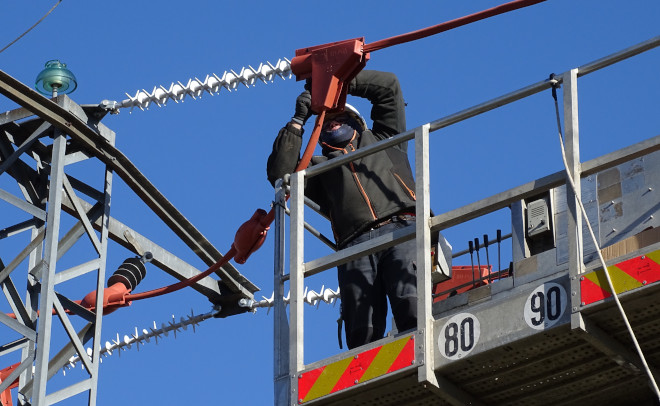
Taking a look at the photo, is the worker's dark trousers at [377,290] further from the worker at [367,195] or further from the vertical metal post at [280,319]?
the vertical metal post at [280,319]

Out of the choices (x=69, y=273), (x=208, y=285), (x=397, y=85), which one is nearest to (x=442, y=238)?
(x=397, y=85)

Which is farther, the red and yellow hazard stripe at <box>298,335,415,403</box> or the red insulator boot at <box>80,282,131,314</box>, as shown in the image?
the red insulator boot at <box>80,282,131,314</box>

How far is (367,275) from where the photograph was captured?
10.2 metres

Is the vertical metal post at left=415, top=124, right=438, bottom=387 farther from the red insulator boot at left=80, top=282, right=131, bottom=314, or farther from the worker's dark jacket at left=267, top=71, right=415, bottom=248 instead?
the red insulator boot at left=80, top=282, right=131, bottom=314

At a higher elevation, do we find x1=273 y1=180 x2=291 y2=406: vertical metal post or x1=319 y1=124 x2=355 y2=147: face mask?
x1=319 y1=124 x2=355 y2=147: face mask

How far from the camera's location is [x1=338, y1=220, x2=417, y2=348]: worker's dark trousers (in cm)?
1000

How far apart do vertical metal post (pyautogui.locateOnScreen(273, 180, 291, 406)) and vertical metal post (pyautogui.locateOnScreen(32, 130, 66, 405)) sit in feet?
9.11

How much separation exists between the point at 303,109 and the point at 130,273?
3.65m

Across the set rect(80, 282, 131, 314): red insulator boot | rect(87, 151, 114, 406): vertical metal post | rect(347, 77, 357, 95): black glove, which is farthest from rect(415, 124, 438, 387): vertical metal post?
rect(80, 282, 131, 314): red insulator boot

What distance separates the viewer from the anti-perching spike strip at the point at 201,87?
45.9 ft

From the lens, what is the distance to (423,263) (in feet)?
29.4

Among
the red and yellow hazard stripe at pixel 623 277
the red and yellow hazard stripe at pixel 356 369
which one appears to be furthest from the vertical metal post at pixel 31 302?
the red and yellow hazard stripe at pixel 623 277

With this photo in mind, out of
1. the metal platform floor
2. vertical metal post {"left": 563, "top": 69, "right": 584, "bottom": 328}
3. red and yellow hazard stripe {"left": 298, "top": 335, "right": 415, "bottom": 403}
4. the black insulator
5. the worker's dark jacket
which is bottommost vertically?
the metal platform floor

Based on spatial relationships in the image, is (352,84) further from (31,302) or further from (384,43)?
(31,302)
